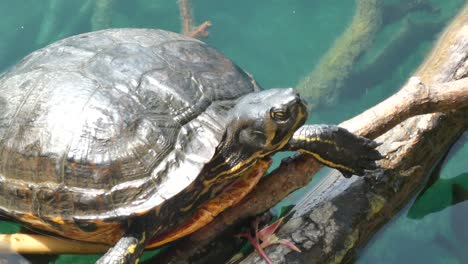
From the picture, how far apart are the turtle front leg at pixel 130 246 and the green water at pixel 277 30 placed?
205 centimetres

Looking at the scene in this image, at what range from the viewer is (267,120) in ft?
7.03

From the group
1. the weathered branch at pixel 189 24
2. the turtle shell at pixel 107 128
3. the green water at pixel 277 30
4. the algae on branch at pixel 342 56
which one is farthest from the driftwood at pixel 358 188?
the weathered branch at pixel 189 24

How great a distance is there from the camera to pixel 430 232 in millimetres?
3029

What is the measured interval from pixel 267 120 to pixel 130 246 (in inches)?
30.8

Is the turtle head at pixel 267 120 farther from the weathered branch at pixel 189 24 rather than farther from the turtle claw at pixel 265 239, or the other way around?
the weathered branch at pixel 189 24

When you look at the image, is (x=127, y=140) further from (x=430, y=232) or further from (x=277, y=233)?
(x=430, y=232)

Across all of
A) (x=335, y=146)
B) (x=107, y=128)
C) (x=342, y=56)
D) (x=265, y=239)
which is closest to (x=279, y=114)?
(x=335, y=146)

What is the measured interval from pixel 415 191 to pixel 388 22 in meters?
2.21

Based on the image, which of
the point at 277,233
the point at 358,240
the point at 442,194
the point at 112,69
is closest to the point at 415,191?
the point at 442,194

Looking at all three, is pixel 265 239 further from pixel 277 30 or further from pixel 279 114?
pixel 277 30

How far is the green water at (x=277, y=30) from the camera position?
423cm

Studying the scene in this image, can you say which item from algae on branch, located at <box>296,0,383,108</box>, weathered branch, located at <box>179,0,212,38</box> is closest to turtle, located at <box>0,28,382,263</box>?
algae on branch, located at <box>296,0,383,108</box>

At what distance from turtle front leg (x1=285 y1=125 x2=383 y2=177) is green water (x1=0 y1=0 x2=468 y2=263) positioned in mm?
1640

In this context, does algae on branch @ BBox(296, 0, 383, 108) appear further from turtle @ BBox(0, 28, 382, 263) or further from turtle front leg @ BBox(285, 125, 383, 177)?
turtle front leg @ BBox(285, 125, 383, 177)
